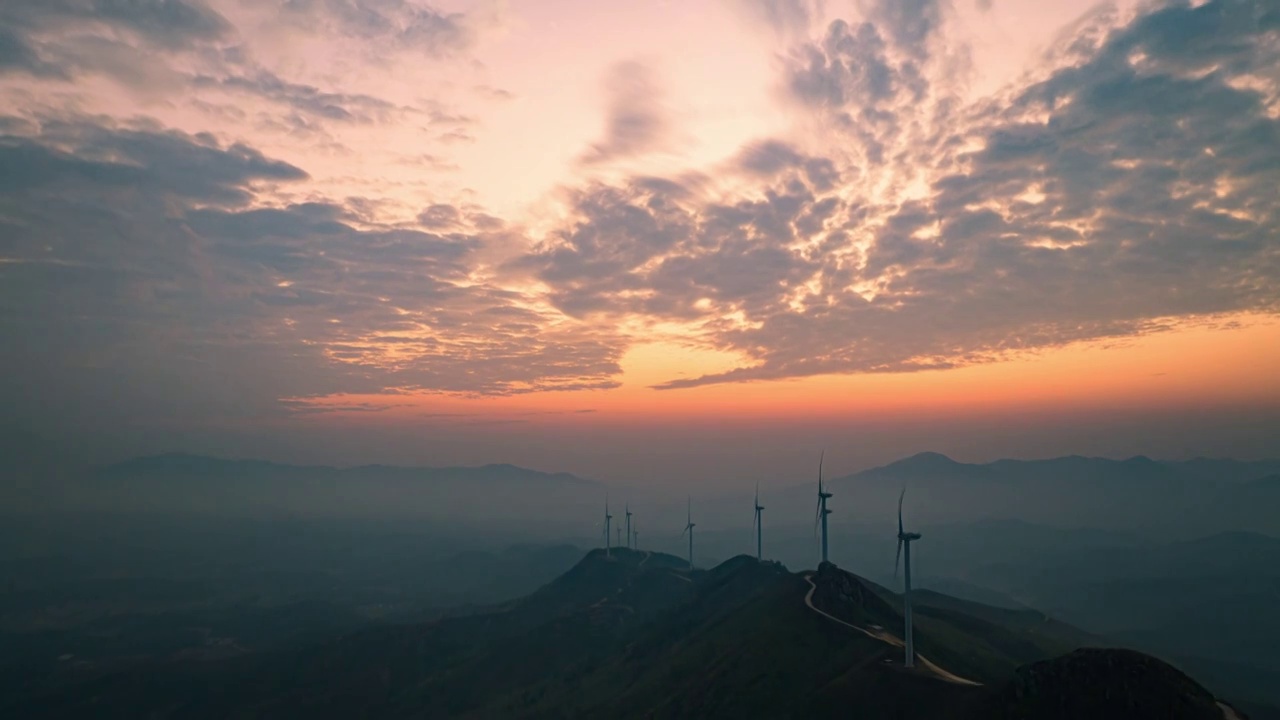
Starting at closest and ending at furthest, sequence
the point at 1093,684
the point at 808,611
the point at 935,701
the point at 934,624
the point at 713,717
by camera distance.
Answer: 1. the point at 1093,684
2. the point at 935,701
3. the point at 713,717
4. the point at 808,611
5. the point at 934,624

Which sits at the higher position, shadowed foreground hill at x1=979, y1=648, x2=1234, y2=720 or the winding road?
shadowed foreground hill at x1=979, y1=648, x2=1234, y2=720

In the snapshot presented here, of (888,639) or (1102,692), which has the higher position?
(1102,692)

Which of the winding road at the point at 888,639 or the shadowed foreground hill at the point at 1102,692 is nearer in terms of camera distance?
the shadowed foreground hill at the point at 1102,692

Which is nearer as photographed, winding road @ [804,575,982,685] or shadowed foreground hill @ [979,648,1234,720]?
shadowed foreground hill @ [979,648,1234,720]

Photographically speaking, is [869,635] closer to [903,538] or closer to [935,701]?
[903,538]

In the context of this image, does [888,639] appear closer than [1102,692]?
No

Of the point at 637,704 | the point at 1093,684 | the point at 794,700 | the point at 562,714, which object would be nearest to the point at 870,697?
the point at 794,700

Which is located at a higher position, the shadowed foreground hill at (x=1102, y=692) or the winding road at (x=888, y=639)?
the shadowed foreground hill at (x=1102, y=692)

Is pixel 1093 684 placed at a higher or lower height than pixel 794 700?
higher
